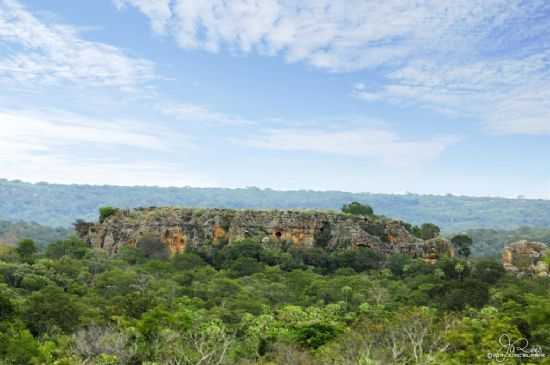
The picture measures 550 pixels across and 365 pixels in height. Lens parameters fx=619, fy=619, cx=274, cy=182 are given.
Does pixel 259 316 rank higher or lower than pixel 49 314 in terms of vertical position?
lower

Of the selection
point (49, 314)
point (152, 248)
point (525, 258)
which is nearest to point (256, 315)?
point (49, 314)

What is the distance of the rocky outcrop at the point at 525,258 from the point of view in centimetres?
6906

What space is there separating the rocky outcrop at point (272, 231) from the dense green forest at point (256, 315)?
10.9 m

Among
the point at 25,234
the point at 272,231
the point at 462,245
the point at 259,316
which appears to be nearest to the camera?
the point at 259,316

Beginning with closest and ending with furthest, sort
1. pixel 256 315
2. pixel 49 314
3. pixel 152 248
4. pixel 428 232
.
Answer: pixel 49 314 → pixel 256 315 → pixel 152 248 → pixel 428 232

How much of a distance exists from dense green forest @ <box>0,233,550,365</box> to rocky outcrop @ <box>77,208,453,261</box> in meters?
10.9

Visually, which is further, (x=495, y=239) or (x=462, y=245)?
(x=495, y=239)

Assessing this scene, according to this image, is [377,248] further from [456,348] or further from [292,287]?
[456,348]

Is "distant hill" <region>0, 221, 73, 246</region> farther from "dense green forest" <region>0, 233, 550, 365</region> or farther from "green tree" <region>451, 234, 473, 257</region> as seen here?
"green tree" <region>451, 234, 473, 257</region>

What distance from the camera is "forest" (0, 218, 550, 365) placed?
1136 inches

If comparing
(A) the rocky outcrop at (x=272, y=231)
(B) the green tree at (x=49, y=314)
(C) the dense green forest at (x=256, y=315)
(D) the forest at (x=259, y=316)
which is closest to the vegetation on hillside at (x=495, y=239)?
(A) the rocky outcrop at (x=272, y=231)

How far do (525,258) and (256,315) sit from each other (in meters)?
42.7

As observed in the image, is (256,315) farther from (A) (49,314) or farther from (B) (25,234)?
(B) (25,234)

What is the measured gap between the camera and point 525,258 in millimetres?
72875
